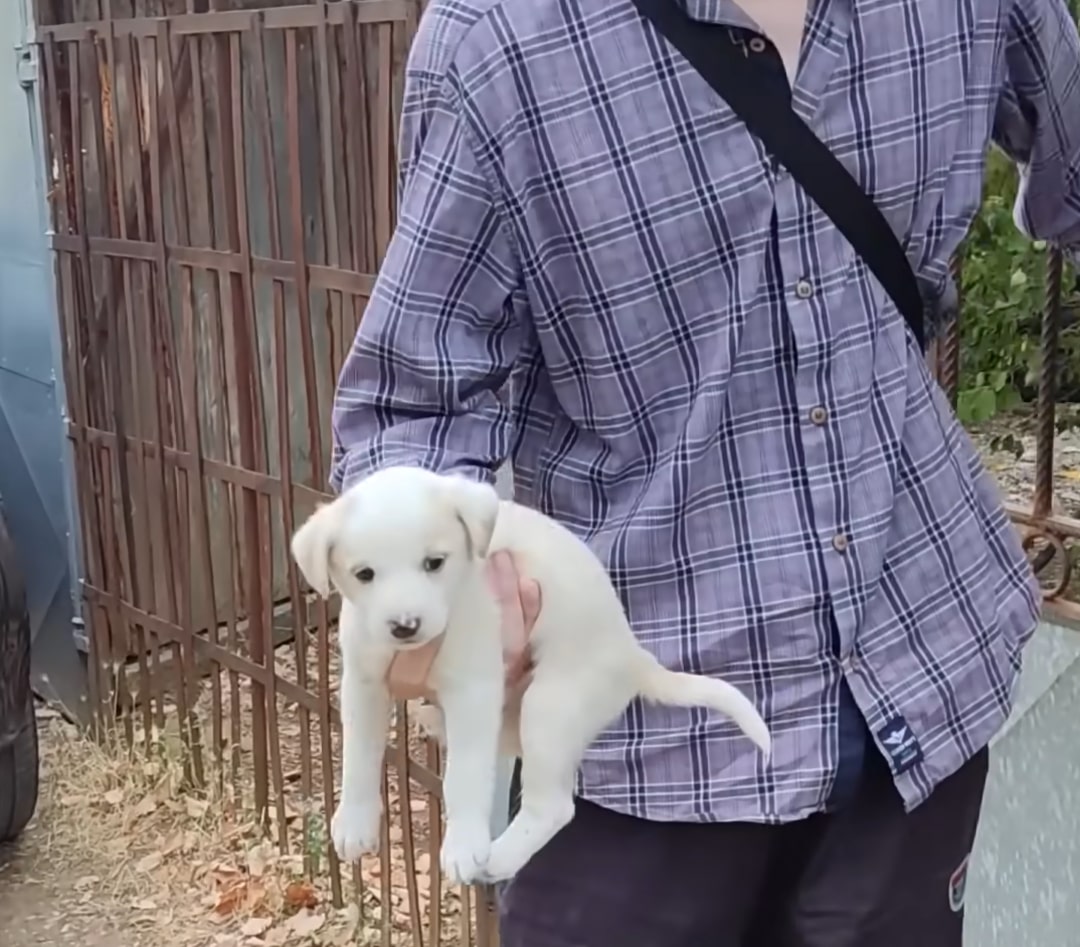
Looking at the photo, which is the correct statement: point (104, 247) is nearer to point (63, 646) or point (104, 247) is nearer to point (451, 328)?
point (63, 646)

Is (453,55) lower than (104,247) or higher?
higher

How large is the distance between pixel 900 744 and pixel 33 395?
3164 mm

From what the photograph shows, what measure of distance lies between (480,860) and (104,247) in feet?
9.28

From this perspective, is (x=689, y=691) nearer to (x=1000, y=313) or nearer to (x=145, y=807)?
(x=1000, y=313)

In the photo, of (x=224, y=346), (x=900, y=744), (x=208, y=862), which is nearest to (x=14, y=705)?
(x=208, y=862)

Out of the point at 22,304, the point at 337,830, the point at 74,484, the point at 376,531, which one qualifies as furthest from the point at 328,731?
the point at 376,531

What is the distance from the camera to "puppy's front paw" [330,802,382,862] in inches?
46.6

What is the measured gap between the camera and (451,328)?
1254 millimetres

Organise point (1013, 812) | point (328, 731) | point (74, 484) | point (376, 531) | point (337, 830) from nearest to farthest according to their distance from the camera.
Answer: point (376, 531), point (337, 830), point (1013, 812), point (328, 731), point (74, 484)

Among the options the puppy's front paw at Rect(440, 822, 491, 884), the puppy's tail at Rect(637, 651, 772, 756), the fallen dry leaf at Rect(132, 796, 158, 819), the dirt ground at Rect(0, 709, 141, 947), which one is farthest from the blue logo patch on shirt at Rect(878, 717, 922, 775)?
the fallen dry leaf at Rect(132, 796, 158, 819)

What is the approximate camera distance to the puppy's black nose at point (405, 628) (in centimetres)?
102

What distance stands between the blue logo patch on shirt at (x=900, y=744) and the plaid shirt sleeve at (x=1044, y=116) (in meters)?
0.54

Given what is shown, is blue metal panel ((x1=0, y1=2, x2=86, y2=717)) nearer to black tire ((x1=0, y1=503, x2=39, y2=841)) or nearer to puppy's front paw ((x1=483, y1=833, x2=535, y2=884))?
black tire ((x1=0, y1=503, x2=39, y2=841))

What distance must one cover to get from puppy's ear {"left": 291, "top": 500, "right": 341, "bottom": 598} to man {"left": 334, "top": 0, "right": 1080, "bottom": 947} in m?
0.15
